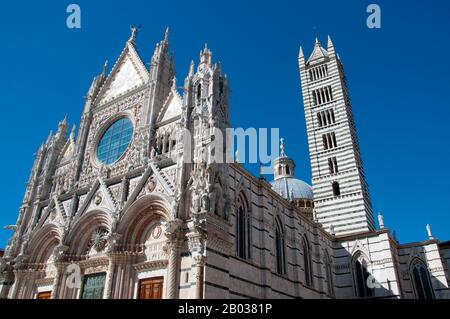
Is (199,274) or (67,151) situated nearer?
(199,274)

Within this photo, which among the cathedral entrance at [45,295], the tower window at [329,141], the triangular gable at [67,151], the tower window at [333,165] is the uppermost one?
the tower window at [329,141]

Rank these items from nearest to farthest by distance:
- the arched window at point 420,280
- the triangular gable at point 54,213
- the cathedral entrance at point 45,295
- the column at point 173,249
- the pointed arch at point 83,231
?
1. the column at point 173,249
2. the pointed arch at point 83,231
3. the cathedral entrance at point 45,295
4. the triangular gable at point 54,213
5. the arched window at point 420,280

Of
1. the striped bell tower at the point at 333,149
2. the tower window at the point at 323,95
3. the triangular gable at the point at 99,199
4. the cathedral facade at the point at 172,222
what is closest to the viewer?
the cathedral facade at the point at 172,222

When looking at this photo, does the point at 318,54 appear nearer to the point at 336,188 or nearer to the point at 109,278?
the point at 336,188

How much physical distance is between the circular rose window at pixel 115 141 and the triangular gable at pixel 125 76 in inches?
92.9

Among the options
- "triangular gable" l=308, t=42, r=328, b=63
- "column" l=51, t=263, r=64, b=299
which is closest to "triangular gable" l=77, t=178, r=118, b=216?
"column" l=51, t=263, r=64, b=299

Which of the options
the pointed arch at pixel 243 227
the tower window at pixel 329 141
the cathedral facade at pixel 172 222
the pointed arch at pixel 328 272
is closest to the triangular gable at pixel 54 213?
the cathedral facade at pixel 172 222

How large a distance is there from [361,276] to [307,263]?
18.9ft

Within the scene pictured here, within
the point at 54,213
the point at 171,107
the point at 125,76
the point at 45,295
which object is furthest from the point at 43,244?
the point at 125,76

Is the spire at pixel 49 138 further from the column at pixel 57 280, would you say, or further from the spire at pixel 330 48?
the spire at pixel 330 48

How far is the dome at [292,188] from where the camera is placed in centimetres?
4316

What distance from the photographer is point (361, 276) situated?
87.1 feet

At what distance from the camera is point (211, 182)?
15.5 m
